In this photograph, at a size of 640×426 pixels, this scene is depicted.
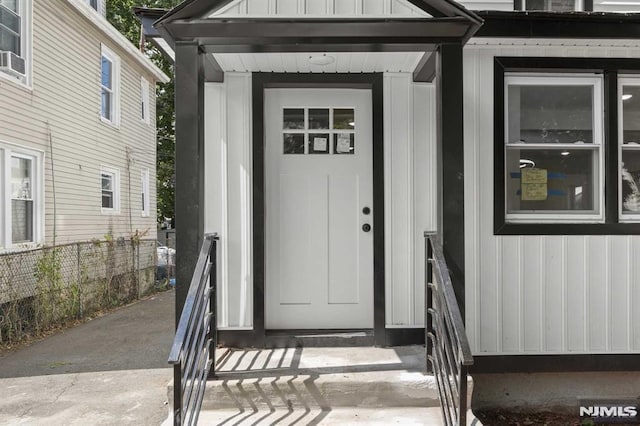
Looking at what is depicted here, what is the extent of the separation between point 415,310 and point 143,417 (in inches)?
88.3

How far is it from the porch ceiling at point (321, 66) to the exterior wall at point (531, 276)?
534mm

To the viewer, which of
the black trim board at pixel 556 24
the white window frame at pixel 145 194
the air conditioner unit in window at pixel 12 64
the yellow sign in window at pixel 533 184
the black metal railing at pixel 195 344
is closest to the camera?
the black metal railing at pixel 195 344

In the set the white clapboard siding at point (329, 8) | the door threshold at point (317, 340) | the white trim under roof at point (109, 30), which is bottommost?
the door threshold at point (317, 340)

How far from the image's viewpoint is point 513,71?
3.79 m

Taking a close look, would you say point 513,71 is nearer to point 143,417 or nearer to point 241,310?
point 241,310

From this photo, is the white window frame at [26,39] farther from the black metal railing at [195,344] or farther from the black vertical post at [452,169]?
the black vertical post at [452,169]

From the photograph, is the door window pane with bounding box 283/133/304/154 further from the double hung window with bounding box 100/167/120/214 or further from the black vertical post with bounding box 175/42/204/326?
the double hung window with bounding box 100/167/120/214

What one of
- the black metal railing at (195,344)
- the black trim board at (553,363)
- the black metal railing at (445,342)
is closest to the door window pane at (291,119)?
the black metal railing at (195,344)

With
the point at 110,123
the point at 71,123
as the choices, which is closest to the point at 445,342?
the point at 71,123

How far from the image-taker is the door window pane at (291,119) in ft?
13.6

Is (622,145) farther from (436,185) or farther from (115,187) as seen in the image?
(115,187)

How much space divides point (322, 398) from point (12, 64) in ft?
20.8

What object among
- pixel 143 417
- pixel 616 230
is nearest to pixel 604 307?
pixel 616 230

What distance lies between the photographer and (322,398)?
311 centimetres
